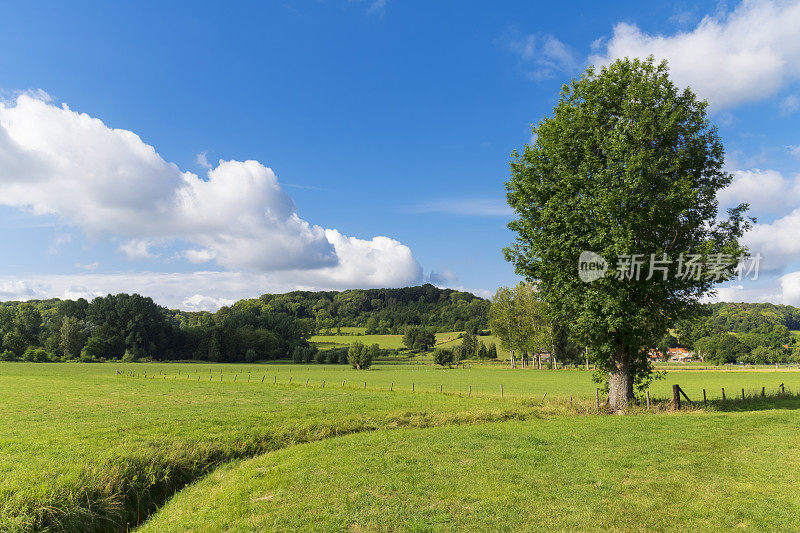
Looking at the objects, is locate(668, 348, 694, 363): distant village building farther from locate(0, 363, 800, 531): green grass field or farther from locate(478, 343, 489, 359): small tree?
locate(0, 363, 800, 531): green grass field

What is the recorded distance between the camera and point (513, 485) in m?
11.5

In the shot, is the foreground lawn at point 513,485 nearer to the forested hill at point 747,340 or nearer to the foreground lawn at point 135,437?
the foreground lawn at point 135,437

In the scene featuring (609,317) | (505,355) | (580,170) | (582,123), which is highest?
(582,123)

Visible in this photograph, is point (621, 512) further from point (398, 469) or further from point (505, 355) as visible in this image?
point (505, 355)

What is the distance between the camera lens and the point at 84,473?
11.7m

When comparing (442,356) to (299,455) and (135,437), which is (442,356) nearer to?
(135,437)

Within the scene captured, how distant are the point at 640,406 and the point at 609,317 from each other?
6830mm

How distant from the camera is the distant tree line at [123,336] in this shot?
110 metres

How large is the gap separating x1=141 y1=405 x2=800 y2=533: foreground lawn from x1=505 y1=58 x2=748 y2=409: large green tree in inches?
305

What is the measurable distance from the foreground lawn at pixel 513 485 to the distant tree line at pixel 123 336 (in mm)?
114255

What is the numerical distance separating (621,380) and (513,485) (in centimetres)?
1760

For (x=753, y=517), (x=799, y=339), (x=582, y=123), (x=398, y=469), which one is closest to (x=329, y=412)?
(x=398, y=469)

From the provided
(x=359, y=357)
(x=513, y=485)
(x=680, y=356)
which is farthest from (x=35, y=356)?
(x=680, y=356)

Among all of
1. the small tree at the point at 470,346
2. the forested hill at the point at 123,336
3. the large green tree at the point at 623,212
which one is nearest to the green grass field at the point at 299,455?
the large green tree at the point at 623,212
